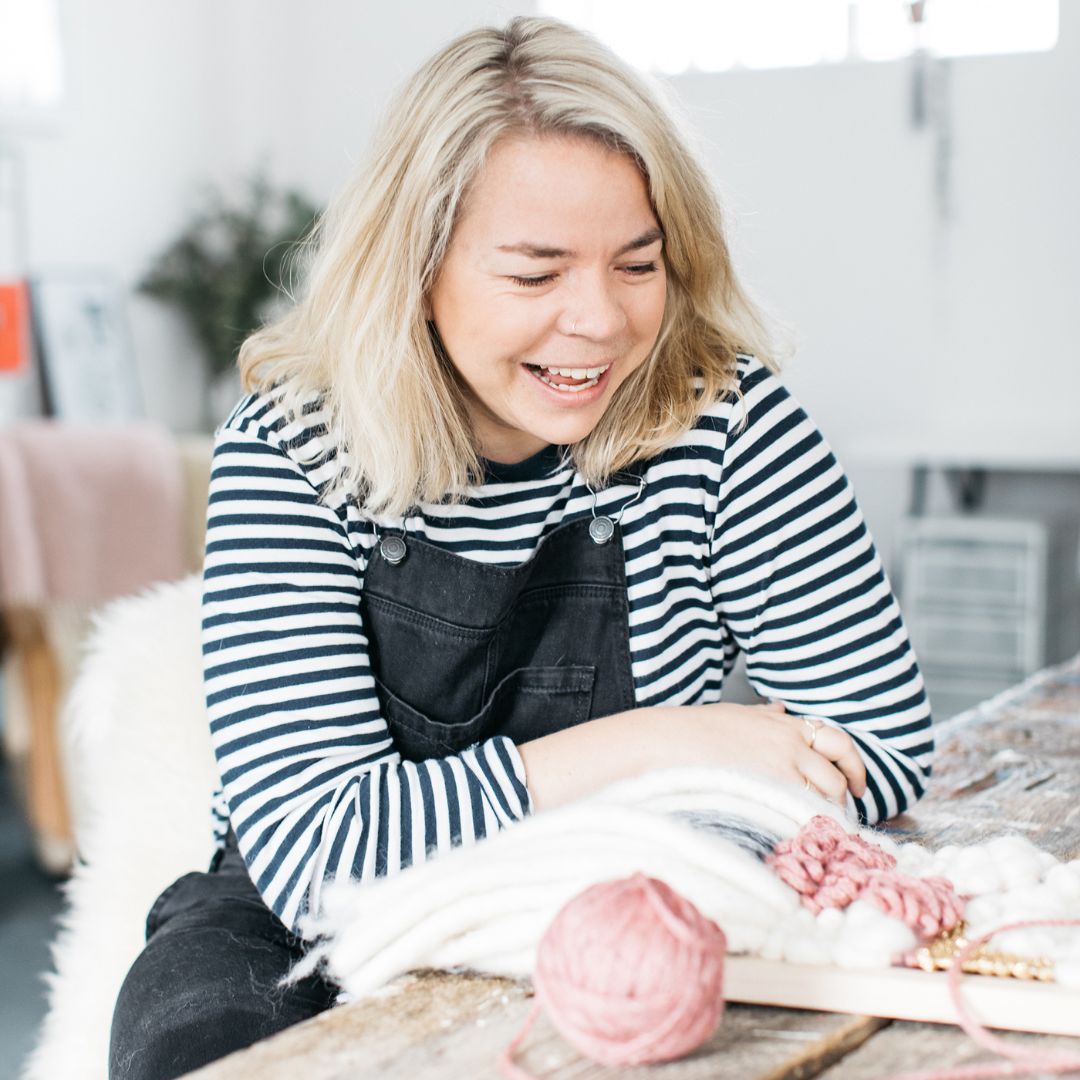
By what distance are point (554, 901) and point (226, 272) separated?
11.6 ft

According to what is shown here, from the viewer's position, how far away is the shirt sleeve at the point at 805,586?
1066 mm

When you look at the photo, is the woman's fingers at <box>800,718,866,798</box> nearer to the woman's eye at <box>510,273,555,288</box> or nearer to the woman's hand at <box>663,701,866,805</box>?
the woman's hand at <box>663,701,866,805</box>

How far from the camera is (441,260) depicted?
1.03 m

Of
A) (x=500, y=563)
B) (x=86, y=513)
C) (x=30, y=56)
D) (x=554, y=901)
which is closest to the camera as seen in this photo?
(x=554, y=901)

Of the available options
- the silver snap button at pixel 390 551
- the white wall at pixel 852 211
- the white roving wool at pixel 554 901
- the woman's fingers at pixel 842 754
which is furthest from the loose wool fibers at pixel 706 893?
the white wall at pixel 852 211

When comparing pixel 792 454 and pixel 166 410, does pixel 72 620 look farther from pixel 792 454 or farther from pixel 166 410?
pixel 792 454

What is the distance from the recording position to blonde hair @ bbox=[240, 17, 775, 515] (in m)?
1.00

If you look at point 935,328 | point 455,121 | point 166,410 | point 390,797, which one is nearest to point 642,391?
point 455,121

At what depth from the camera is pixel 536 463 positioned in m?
1.12

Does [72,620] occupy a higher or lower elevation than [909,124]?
lower

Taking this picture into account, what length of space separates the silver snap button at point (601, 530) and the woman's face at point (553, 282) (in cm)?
9

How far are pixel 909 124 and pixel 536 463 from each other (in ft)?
9.69

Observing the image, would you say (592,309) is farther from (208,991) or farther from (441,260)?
(208,991)

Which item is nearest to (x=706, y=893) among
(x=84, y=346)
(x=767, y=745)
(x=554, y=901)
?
(x=554, y=901)
